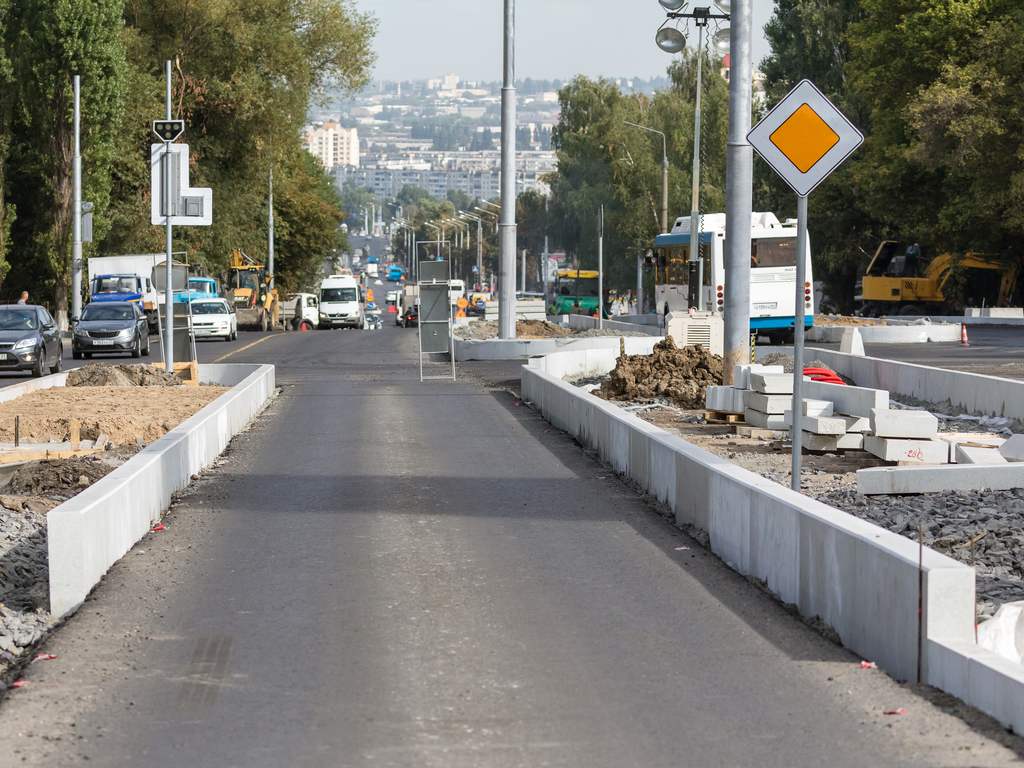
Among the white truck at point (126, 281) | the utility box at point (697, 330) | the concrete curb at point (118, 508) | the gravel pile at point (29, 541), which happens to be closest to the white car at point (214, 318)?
the white truck at point (126, 281)

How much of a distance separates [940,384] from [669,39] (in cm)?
980

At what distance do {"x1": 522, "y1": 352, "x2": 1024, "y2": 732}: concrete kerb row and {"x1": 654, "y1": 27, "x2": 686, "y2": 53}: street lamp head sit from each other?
1874cm

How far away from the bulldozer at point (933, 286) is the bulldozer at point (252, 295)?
24.5 metres

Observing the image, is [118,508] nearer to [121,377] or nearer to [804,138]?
[804,138]

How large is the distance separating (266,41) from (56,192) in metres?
11.7

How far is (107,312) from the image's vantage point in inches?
1731

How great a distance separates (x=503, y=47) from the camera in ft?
131

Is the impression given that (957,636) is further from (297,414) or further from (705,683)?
(297,414)

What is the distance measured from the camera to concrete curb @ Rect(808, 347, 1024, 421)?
22.1 m

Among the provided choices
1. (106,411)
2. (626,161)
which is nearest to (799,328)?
(106,411)

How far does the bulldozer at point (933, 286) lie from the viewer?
64.8 m

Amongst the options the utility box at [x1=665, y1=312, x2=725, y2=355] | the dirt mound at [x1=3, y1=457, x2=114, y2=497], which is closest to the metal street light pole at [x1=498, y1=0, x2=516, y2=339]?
the utility box at [x1=665, y1=312, x2=725, y2=355]

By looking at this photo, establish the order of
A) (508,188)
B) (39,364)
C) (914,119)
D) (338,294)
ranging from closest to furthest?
(39,364), (508,188), (914,119), (338,294)

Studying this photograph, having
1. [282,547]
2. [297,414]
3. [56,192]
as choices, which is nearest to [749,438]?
[297,414]
